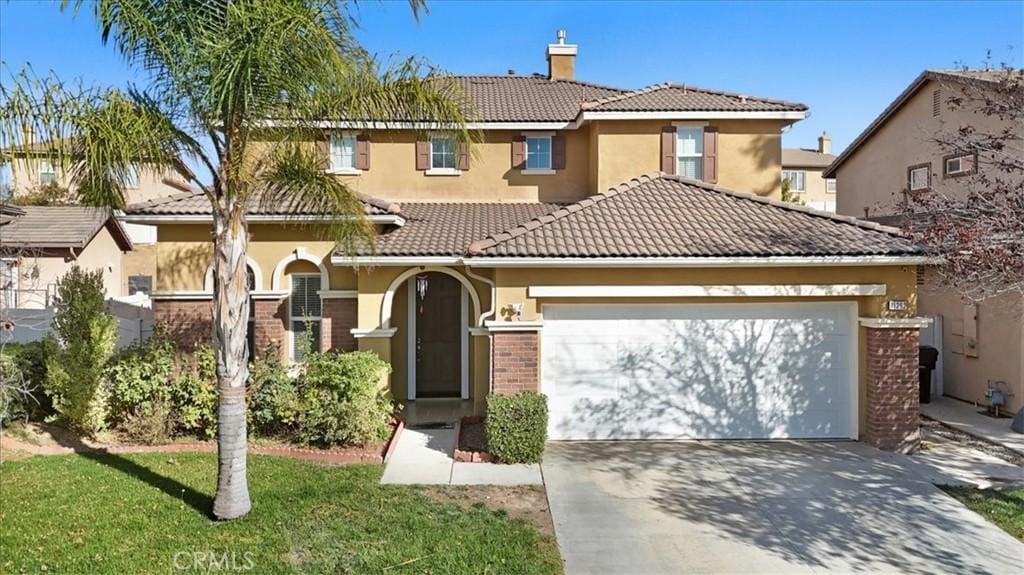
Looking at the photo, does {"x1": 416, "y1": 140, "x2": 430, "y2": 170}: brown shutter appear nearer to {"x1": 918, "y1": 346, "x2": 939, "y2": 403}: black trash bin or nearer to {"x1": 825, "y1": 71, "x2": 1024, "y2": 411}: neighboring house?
{"x1": 825, "y1": 71, "x2": 1024, "y2": 411}: neighboring house

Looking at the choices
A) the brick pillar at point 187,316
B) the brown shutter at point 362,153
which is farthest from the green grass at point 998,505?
the brown shutter at point 362,153

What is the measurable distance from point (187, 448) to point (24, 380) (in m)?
4.14

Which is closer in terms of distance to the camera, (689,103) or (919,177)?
(689,103)

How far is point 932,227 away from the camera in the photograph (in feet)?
27.7

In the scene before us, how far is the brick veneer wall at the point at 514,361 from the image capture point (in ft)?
33.4

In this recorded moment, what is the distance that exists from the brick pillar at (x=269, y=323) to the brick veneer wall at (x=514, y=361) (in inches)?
219

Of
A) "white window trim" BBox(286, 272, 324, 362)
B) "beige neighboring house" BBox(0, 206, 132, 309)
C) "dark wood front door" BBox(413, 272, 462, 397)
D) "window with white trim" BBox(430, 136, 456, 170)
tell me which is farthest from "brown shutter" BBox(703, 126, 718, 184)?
"beige neighboring house" BBox(0, 206, 132, 309)

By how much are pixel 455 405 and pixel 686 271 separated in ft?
19.3

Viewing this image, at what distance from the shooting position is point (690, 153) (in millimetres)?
15742

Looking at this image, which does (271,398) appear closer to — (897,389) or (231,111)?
(231,111)

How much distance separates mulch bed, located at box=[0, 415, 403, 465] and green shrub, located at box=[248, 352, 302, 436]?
0.38 meters

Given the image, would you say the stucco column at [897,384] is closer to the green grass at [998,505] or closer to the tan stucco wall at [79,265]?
the green grass at [998,505]

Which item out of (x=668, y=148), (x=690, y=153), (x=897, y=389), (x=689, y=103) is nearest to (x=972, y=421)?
(x=897, y=389)

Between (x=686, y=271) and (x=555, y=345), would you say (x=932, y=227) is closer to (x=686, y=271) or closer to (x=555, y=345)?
(x=686, y=271)
